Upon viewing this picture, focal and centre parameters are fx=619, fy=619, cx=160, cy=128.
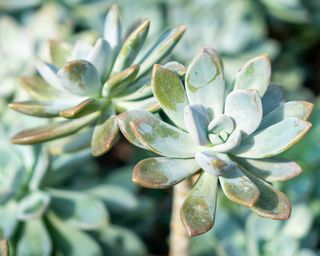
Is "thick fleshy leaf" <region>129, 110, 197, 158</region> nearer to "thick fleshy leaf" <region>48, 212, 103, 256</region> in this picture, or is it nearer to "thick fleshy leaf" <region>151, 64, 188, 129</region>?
"thick fleshy leaf" <region>151, 64, 188, 129</region>

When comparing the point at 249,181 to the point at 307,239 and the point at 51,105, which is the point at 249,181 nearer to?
the point at 51,105

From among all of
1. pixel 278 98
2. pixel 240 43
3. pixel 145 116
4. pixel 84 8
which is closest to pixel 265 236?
pixel 278 98

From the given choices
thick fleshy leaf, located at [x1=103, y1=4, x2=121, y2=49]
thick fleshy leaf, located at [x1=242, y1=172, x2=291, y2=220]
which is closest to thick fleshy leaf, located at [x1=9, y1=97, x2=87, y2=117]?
thick fleshy leaf, located at [x1=103, y1=4, x2=121, y2=49]

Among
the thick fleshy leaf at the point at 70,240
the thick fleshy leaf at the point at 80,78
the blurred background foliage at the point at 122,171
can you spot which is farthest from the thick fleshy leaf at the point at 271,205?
the thick fleshy leaf at the point at 70,240

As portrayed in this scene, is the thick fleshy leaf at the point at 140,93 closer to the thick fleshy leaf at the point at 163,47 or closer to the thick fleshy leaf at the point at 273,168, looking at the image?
the thick fleshy leaf at the point at 163,47

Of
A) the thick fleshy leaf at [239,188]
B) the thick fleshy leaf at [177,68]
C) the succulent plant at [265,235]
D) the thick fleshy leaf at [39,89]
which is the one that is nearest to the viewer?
the thick fleshy leaf at [239,188]

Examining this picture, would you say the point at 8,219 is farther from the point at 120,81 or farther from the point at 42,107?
the point at 120,81
